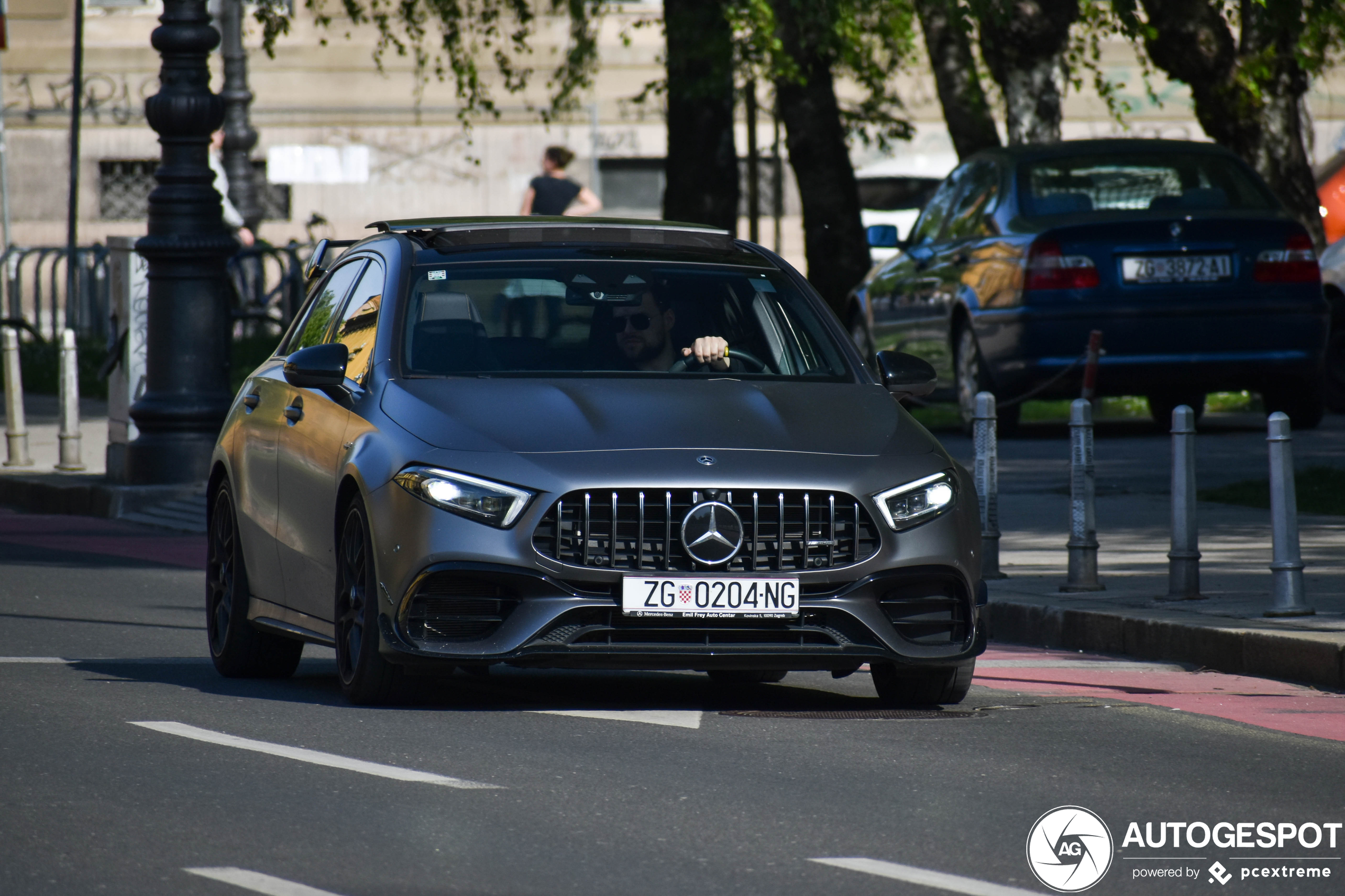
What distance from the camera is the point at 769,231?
135ft

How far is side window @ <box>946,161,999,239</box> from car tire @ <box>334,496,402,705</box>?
913cm

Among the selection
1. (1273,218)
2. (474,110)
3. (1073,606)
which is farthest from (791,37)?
(1073,606)

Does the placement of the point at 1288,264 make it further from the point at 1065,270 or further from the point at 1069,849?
the point at 1069,849

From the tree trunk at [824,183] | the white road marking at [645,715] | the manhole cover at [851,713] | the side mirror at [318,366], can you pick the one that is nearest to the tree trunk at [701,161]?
the tree trunk at [824,183]

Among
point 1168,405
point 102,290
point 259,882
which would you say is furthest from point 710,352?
point 102,290

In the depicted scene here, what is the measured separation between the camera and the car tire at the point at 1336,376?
18.8 m

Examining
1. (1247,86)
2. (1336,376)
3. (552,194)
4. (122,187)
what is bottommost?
(122,187)

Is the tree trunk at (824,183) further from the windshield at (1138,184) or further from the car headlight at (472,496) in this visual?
the car headlight at (472,496)

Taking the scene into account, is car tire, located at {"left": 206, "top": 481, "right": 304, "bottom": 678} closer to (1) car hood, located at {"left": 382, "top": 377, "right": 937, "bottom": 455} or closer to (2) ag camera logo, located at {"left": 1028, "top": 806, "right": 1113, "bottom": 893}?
(1) car hood, located at {"left": 382, "top": 377, "right": 937, "bottom": 455}

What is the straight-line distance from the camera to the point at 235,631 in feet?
29.5

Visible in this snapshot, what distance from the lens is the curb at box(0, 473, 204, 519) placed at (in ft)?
52.2

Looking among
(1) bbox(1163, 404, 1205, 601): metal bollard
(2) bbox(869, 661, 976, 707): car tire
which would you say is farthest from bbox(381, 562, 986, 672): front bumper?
(1) bbox(1163, 404, 1205, 601): metal bollard

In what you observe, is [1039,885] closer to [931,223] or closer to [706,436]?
[706,436]
